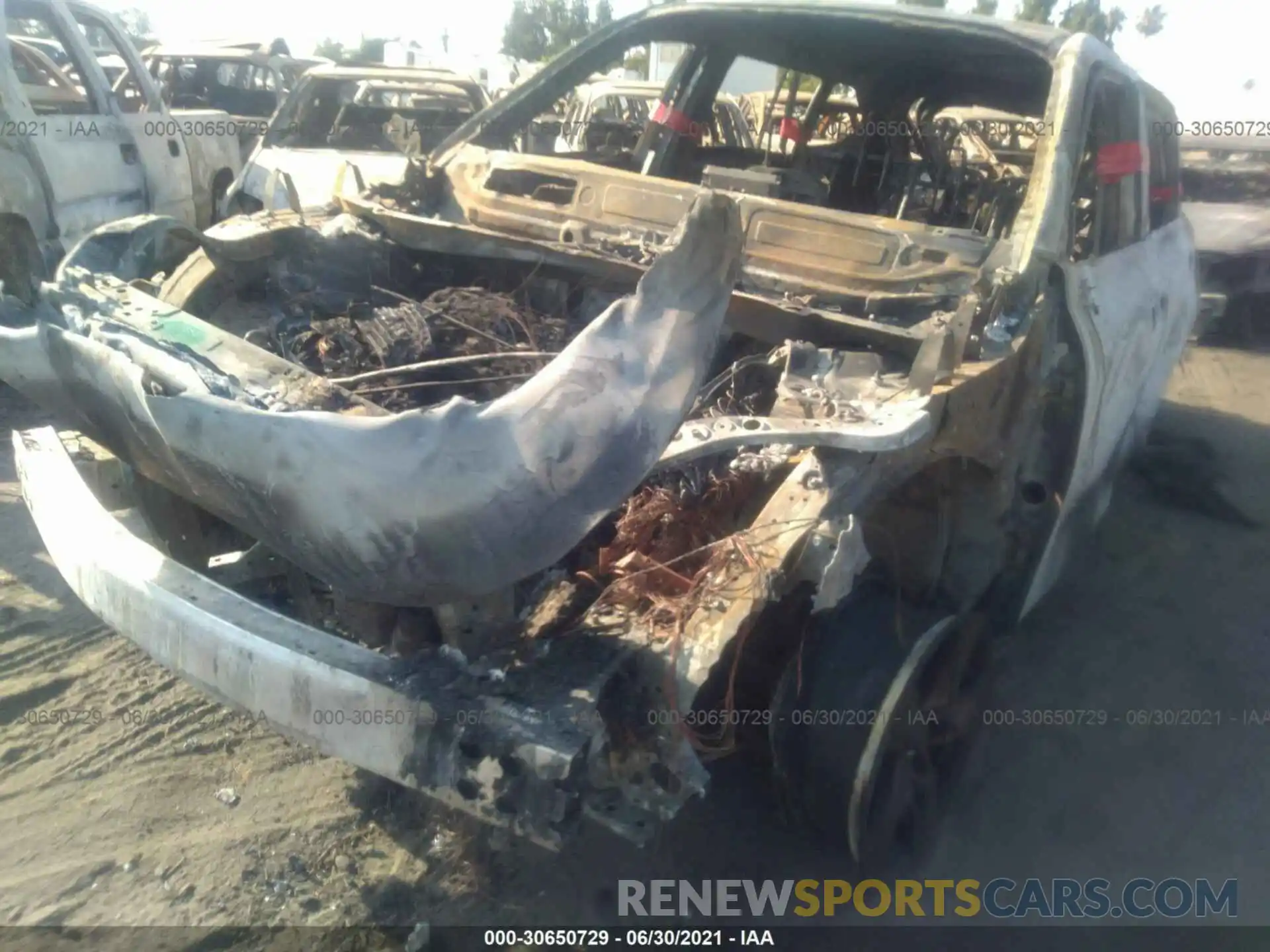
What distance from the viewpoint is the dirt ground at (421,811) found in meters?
2.38

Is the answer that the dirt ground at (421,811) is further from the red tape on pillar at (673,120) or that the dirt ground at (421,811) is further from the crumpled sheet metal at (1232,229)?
the crumpled sheet metal at (1232,229)

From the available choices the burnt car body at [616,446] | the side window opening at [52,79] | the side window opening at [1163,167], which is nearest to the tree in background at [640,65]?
the side window opening at [52,79]

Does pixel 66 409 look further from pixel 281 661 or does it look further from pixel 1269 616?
pixel 1269 616

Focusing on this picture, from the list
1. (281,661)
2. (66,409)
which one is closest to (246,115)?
(66,409)

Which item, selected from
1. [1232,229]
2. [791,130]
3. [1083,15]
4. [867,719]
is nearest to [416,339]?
[867,719]

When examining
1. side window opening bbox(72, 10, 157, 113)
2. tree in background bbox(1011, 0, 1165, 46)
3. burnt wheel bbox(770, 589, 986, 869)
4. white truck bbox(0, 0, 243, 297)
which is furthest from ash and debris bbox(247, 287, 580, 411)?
tree in background bbox(1011, 0, 1165, 46)

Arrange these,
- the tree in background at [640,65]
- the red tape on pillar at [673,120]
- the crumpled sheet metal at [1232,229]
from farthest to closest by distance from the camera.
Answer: the tree in background at [640,65]
the crumpled sheet metal at [1232,229]
the red tape on pillar at [673,120]

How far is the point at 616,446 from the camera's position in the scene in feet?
5.43

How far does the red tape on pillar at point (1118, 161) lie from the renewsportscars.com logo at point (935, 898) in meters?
2.23

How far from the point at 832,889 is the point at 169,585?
176 centimetres

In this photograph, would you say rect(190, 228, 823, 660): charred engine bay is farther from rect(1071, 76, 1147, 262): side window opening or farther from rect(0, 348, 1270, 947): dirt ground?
rect(1071, 76, 1147, 262): side window opening

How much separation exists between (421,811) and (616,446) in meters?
1.47

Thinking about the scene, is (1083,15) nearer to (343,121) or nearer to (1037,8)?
(1037,8)

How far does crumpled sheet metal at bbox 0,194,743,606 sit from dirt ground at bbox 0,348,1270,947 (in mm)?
757
